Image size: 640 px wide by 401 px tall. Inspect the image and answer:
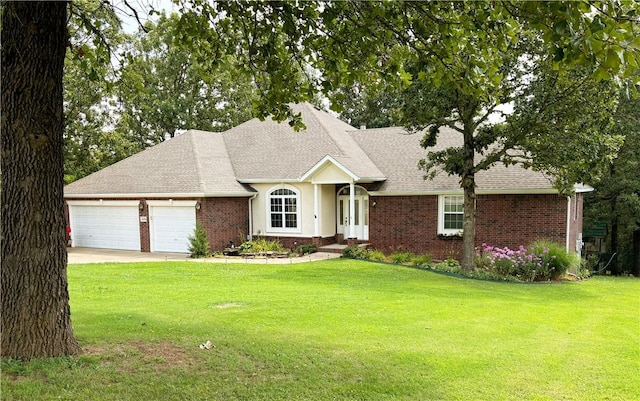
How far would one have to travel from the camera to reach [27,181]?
16.5ft

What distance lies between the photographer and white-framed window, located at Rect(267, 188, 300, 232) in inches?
826

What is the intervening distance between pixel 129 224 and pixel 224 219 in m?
4.63

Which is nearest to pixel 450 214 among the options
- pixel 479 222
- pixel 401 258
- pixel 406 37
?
pixel 479 222

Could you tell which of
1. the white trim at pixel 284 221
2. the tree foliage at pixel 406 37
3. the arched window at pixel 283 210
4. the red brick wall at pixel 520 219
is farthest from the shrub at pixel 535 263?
the tree foliage at pixel 406 37

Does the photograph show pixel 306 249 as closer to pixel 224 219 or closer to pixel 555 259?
pixel 224 219

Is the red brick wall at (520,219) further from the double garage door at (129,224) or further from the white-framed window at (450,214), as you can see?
the double garage door at (129,224)

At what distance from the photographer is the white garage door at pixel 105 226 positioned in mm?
21281

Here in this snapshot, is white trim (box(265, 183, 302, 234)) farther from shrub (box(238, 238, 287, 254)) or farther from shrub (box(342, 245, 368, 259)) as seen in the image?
shrub (box(342, 245, 368, 259))

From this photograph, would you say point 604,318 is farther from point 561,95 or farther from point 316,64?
point 316,64

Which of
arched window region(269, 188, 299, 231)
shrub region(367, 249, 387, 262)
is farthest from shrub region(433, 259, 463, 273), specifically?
arched window region(269, 188, 299, 231)

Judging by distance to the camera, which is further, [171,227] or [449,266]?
[171,227]

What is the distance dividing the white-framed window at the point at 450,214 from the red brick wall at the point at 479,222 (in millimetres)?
207

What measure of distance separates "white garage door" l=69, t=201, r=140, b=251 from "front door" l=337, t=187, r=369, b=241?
919cm

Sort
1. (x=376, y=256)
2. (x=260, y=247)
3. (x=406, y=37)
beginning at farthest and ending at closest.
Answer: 1. (x=260, y=247)
2. (x=376, y=256)
3. (x=406, y=37)
